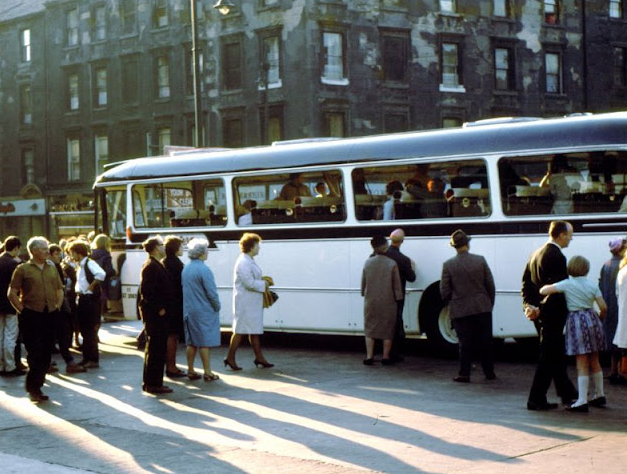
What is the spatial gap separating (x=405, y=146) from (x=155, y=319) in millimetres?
4928

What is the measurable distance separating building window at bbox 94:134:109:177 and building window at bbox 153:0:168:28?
5.86m

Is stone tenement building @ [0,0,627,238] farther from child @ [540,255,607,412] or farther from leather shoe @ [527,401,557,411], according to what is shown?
child @ [540,255,607,412]

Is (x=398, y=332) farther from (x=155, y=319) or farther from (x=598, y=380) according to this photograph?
(x=598, y=380)

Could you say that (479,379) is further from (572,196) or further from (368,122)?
(368,122)

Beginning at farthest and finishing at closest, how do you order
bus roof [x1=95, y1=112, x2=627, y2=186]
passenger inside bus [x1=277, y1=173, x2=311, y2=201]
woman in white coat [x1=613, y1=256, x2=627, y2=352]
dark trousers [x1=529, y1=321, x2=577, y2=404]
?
passenger inside bus [x1=277, y1=173, x2=311, y2=201], bus roof [x1=95, y1=112, x2=627, y2=186], woman in white coat [x1=613, y1=256, x2=627, y2=352], dark trousers [x1=529, y1=321, x2=577, y2=404]

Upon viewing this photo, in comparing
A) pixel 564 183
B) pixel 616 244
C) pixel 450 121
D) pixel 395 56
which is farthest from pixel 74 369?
pixel 450 121

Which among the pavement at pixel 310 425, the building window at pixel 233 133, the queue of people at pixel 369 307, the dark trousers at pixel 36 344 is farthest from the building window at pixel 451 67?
the dark trousers at pixel 36 344

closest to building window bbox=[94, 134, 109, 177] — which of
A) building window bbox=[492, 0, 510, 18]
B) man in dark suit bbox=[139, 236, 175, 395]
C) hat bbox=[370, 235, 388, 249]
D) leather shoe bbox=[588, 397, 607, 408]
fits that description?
building window bbox=[492, 0, 510, 18]

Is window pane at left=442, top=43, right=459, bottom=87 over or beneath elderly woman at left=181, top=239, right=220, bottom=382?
over

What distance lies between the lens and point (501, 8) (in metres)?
47.1

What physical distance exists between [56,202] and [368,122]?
1709 cm

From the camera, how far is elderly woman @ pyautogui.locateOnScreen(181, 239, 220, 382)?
14.1 metres

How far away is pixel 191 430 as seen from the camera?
421 inches

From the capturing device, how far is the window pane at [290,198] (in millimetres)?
17062
